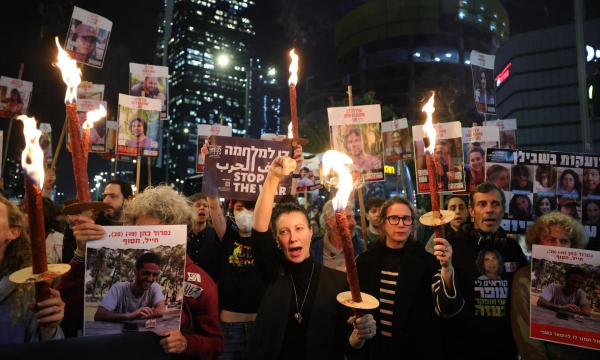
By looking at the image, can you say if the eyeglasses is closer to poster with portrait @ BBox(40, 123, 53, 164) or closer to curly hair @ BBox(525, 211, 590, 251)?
curly hair @ BBox(525, 211, 590, 251)

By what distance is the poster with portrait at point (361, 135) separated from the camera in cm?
597

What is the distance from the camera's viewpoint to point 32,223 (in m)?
1.34

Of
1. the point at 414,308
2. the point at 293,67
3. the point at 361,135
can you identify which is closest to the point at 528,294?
the point at 414,308

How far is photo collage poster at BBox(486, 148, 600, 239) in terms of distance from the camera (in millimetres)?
5602

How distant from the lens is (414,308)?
10.6 feet

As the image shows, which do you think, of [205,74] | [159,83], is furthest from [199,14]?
[159,83]

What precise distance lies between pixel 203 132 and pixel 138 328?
273 inches

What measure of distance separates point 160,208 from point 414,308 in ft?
7.18

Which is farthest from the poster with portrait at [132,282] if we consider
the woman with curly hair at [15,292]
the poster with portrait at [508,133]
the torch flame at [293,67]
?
the poster with portrait at [508,133]

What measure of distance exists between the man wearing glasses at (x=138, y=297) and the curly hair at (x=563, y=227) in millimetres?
3050

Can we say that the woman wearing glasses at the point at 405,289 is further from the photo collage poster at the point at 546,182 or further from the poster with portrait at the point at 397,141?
the poster with portrait at the point at 397,141

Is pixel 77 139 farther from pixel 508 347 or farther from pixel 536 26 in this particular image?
pixel 536 26

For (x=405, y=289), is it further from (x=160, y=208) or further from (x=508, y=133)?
(x=508, y=133)

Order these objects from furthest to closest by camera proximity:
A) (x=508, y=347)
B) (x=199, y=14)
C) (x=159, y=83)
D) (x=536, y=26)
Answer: (x=199, y=14) → (x=536, y=26) → (x=159, y=83) → (x=508, y=347)
